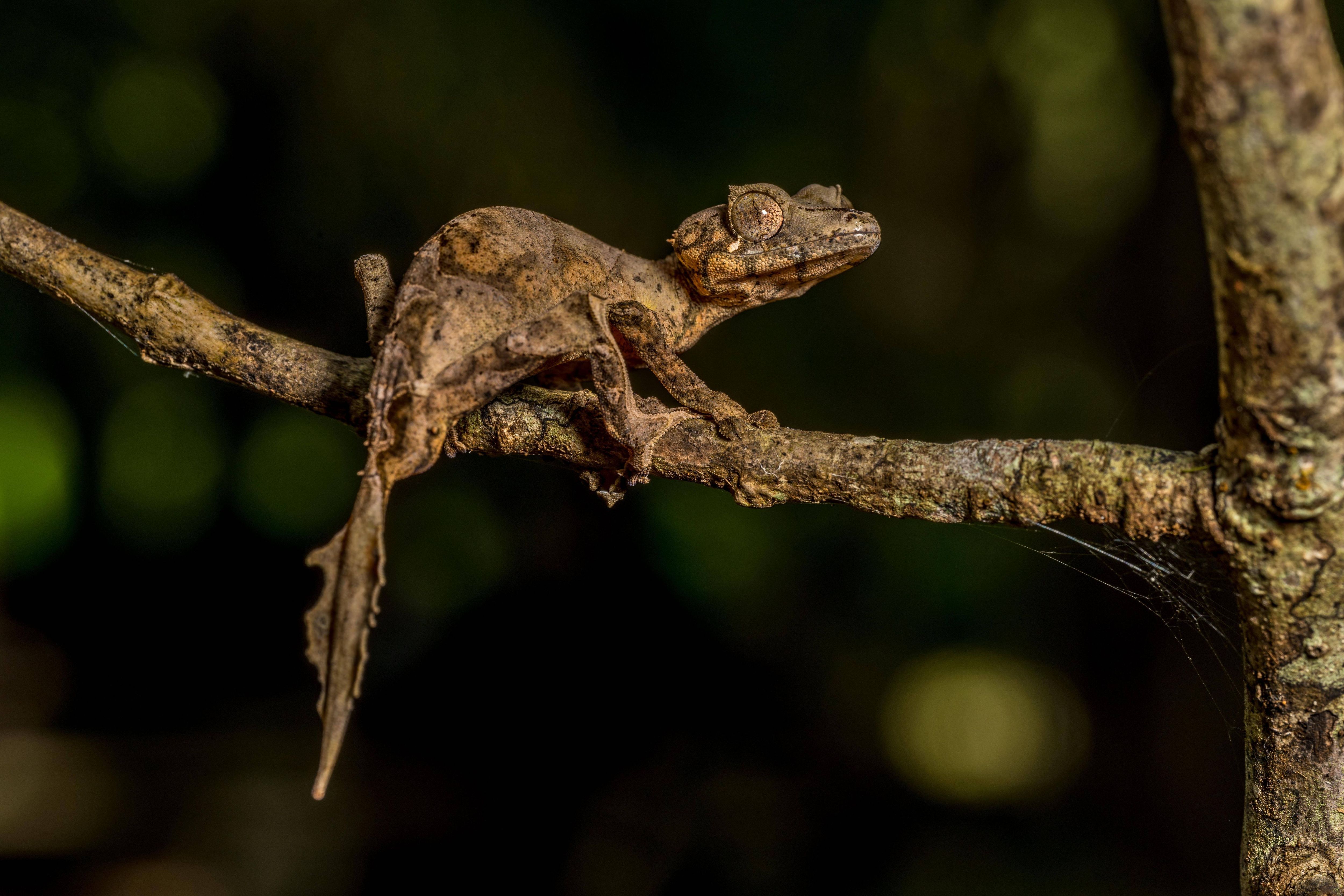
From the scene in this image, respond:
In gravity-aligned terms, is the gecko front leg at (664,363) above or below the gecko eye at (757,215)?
below

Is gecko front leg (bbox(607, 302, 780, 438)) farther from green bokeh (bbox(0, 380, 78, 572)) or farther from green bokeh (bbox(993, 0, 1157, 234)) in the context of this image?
green bokeh (bbox(0, 380, 78, 572))

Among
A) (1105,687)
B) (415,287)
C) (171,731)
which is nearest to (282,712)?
(171,731)

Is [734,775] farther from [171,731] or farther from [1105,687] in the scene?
[171,731]

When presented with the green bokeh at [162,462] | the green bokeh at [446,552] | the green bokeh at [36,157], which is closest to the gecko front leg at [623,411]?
the green bokeh at [446,552]

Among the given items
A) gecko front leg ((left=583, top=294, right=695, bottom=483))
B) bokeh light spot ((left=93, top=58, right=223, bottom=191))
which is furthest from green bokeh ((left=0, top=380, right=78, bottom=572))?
gecko front leg ((left=583, top=294, right=695, bottom=483))

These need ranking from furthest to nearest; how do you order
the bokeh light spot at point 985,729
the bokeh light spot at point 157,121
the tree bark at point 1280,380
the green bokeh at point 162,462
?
1. the green bokeh at point 162,462
2. the bokeh light spot at point 157,121
3. the bokeh light spot at point 985,729
4. the tree bark at point 1280,380

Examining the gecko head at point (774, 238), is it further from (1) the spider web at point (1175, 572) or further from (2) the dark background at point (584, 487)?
(2) the dark background at point (584, 487)
